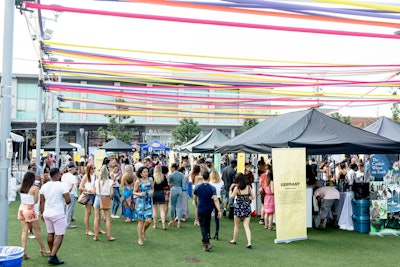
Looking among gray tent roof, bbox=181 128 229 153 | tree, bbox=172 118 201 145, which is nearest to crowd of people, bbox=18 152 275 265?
gray tent roof, bbox=181 128 229 153

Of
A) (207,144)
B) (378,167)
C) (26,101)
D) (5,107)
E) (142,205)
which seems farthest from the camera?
(26,101)

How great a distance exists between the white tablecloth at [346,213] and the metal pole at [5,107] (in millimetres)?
7990

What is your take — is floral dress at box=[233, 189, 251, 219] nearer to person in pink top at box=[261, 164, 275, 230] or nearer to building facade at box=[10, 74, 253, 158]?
person in pink top at box=[261, 164, 275, 230]

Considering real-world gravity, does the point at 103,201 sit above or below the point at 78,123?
below

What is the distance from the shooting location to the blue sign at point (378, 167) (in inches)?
397

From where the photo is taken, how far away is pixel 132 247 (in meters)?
8.58

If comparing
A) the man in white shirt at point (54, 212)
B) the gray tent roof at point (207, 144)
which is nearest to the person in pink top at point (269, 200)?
the man in white shirt at point (54, 212)

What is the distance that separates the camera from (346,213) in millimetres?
10812

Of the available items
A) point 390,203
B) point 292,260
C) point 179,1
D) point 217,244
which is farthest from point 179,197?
point 179,1

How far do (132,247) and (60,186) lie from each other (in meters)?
2.17

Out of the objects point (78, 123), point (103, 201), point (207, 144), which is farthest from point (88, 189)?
point (78, 123)

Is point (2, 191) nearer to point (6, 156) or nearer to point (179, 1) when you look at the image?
point (6, 156)

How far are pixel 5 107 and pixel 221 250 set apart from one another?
15.7 ft

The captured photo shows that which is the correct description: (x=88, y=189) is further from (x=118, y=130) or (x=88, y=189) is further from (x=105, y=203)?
(x=118, y=130)
